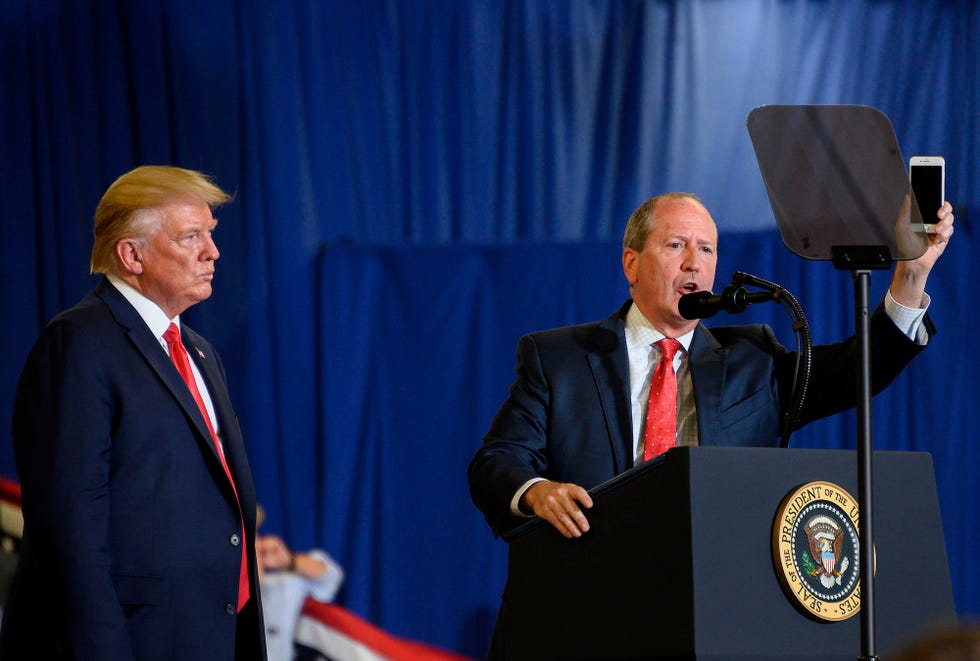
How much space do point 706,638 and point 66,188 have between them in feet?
11.2

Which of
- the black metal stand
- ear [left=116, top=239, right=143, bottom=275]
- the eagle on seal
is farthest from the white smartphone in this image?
Answer: ear [left=116, top=239, right=143, bottom=275]

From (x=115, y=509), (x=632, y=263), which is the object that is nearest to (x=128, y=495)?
(x=115, y=509)

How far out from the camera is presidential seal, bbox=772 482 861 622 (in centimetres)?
165

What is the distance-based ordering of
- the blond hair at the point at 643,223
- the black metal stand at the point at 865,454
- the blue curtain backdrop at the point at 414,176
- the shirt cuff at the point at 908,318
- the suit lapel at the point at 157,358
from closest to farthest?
the black metal stand at the point at 865,454 < the shirt cuff at the point at 908,318 < the suit lapel at the point at 157,358 < the blond hair at the point at 643,223 < the blue curtain backdrop at the point at 414,176

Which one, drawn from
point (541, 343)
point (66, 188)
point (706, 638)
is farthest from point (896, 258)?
point (66, 188)

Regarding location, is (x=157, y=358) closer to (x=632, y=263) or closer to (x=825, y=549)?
(x=632, y=263)

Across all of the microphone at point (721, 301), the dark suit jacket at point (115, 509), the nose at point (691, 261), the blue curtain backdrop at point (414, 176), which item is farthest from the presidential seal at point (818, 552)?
the blue curtain backdrop at point (414, 176)

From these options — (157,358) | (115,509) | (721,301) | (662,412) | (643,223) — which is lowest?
(115,509)

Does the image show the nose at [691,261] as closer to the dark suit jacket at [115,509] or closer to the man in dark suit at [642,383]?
the man in dark suit at [642,383]

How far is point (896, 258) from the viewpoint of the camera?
1.81m

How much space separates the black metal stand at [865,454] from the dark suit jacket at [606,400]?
605 millimetres

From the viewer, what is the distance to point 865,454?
5.28 feet

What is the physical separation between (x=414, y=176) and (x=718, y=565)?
9.67ft

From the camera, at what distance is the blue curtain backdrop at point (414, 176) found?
4199mm
